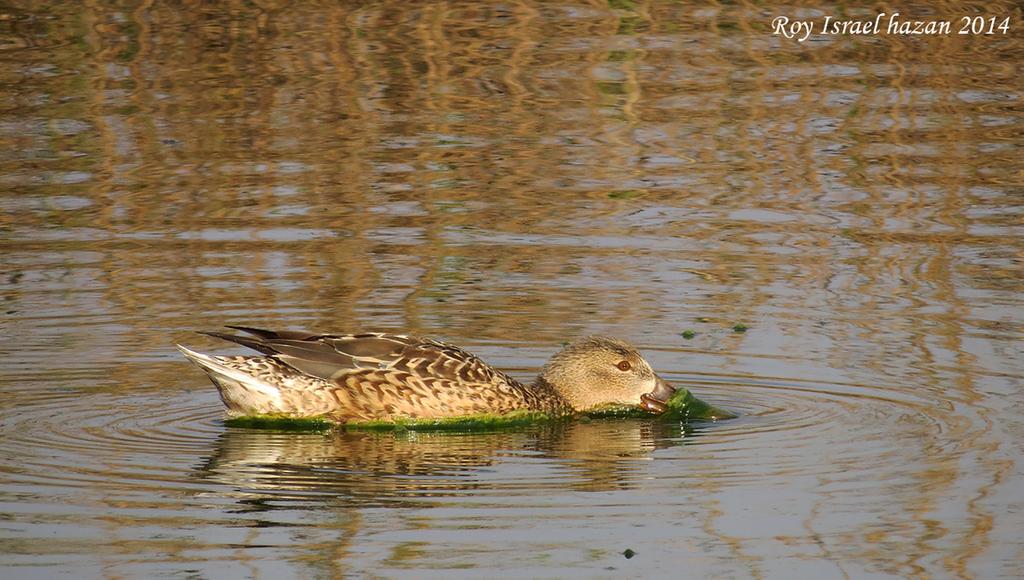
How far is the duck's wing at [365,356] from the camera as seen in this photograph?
30.8 feet

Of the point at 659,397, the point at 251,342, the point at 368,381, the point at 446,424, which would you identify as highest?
the point at 251,342

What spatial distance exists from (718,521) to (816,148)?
8.01 m

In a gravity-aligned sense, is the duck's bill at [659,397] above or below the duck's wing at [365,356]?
below

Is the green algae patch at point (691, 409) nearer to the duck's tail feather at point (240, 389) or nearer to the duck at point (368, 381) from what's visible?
the duck at point (368, 381)

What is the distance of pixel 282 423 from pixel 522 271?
2.93m

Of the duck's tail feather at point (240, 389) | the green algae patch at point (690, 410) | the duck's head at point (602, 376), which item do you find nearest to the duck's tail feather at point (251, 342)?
the duck's tail feather at point (240, 389)

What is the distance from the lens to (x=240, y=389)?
920 cm

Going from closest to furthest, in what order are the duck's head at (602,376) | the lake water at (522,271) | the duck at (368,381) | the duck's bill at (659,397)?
1. the lake water at (522,271)
2. the duck at (368,381)
3. the duck's bill at (659,397)
4. the duck's head at (602,376)

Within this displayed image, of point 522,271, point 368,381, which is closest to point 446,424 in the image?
point 368,381

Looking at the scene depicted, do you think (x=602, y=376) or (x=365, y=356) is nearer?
(x=365, y=356)

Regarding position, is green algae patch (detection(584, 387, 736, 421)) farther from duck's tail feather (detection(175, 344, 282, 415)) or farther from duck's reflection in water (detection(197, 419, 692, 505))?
duck's tail feather (detection(175, 344, 282, 415))

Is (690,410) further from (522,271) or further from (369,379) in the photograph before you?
(522,271)

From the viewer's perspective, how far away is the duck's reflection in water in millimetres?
8031

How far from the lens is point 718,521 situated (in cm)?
753
